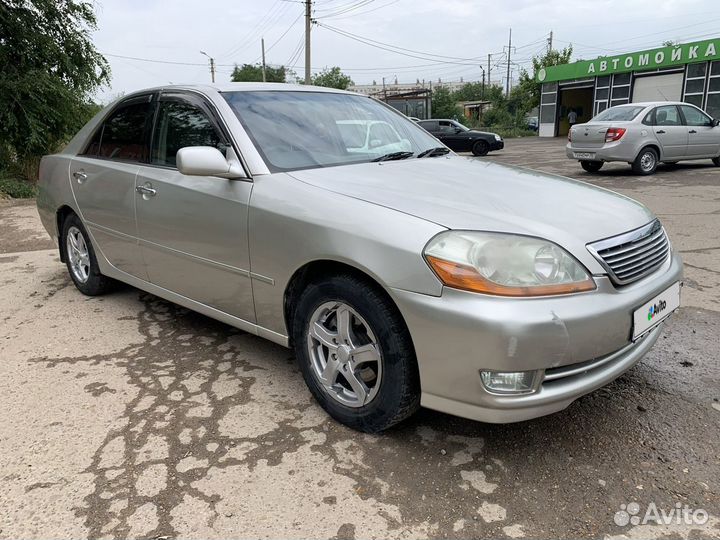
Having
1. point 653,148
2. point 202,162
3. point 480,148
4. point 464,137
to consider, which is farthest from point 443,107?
point 202,162

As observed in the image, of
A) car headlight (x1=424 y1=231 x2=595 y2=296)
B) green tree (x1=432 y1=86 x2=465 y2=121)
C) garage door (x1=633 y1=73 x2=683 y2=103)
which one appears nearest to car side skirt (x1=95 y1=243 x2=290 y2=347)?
car headlight (x1=424 y1=231 x2=595 y2=296)

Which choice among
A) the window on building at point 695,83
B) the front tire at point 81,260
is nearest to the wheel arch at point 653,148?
the front tire at point 81,260

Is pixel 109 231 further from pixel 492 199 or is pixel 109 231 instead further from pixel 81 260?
pixel 492 199

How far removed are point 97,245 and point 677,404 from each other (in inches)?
149

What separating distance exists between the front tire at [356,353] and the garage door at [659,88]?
97.6 feet

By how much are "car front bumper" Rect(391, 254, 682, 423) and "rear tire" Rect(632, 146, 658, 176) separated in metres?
11.0

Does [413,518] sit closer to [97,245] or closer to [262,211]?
[262,211]

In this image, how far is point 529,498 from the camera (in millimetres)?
2113

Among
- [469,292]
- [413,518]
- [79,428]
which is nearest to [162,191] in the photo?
[79,428]

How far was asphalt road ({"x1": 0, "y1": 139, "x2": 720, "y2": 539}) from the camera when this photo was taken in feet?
6.64

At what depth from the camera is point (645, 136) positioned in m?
11.8

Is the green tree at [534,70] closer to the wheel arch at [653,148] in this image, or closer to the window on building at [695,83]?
the window on building at [695,83]

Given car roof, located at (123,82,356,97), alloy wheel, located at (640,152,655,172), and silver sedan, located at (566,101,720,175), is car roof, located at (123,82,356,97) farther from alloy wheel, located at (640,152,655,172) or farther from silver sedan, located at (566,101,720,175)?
alloy wheel, located at (640,152,655,172)

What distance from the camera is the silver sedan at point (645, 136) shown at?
11641 mm
